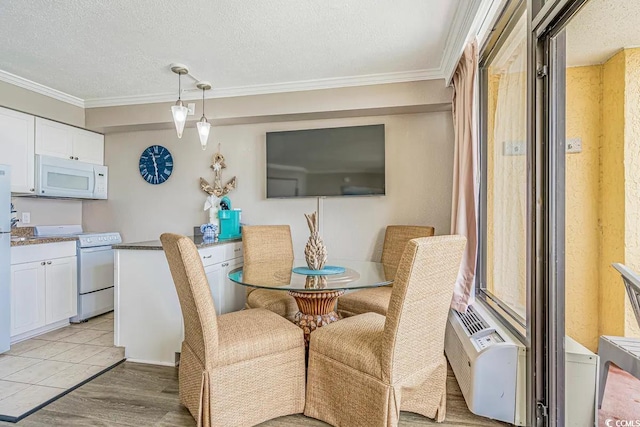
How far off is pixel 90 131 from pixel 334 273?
3467 mm

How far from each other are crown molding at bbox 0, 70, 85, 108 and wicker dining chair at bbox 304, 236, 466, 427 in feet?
11.5

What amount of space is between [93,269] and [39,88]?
182 cm

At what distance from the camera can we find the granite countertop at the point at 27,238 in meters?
2.91

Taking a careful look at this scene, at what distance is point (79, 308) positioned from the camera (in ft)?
11.1

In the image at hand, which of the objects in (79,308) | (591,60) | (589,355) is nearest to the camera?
(589,355)

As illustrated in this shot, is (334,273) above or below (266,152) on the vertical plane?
below

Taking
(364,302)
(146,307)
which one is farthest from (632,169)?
(146,307)

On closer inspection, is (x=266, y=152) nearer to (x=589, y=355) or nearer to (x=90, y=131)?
(x=90, y=131)

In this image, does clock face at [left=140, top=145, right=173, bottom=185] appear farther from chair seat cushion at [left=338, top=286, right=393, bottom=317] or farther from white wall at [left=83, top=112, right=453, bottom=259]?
chair seat cushion at [left=338, top=286, right=393, bottom=317]

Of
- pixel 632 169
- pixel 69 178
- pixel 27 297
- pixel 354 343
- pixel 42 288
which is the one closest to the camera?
pixel 632 169

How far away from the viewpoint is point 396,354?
153cm

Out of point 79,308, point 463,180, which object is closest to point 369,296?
point 463,180

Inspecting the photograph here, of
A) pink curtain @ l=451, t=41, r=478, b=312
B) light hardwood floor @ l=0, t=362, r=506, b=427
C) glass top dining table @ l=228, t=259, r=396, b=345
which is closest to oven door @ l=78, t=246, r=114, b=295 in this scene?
light hardwood floor @ l=0, t=362, r=506, b=427

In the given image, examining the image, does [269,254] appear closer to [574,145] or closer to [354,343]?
[354,343]
